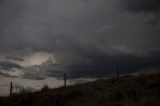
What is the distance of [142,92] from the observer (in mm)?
31125

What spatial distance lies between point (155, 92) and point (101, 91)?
5503 mm

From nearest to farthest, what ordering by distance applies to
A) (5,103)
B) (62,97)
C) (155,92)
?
(155,92)
(62,97)
(5,103)

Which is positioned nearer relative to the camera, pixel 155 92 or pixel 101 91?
pixel 155 92

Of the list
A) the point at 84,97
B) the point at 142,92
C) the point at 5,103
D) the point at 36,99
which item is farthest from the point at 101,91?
the point at 5,103

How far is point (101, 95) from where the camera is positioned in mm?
32125

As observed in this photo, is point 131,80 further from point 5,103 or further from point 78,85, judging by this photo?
point 5,103

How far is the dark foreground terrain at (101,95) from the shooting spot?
29609 millimetres

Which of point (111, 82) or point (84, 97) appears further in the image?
point (111, 82)

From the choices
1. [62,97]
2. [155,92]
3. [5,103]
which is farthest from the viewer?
[5,103]

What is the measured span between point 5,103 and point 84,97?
29.4 ft

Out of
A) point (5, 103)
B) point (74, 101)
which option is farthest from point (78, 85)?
point (5, 103)

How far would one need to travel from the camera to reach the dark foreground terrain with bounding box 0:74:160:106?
2961 centimetres

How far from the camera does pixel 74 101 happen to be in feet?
105

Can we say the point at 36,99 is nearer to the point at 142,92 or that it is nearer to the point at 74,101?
the point at 74,101
